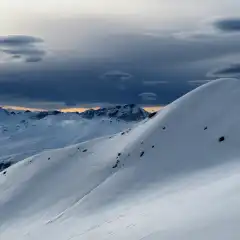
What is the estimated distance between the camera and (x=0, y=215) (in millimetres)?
38906

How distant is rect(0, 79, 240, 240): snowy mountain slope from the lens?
722 inches

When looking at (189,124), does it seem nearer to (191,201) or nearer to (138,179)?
(138,179)

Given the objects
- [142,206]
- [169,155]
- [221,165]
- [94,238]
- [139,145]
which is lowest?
[94,238]

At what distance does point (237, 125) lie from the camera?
3250 centimetres

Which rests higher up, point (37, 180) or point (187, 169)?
point (37, 180)

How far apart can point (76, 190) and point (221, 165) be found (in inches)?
488

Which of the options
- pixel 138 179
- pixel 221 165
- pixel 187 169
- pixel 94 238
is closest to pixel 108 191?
pixel 138 179

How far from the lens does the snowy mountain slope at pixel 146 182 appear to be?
1833cm

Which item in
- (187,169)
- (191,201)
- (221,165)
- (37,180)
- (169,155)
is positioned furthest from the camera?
(37,180)

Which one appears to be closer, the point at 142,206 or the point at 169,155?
the point at 142,206

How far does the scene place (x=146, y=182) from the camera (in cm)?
3122

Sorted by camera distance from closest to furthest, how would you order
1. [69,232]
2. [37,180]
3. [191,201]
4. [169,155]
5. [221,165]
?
[191,201], [69,232], [221,165], [169,155], [37,180]

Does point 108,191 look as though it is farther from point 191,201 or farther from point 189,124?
point 191,201

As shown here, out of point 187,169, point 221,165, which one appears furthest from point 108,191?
point 221,165
